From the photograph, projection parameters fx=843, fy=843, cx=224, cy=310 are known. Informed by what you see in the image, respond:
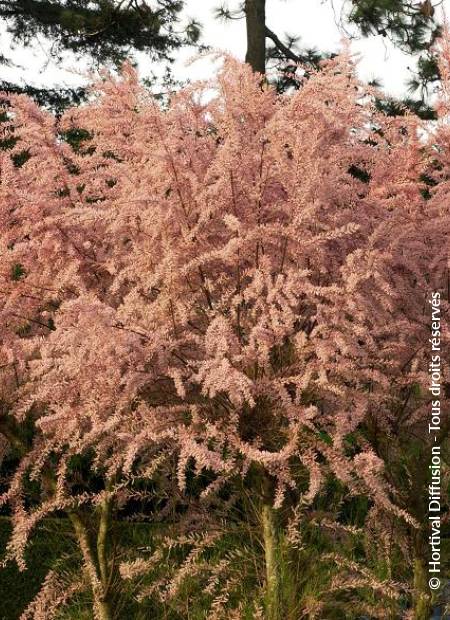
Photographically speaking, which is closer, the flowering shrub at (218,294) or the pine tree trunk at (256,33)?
the flowering shrub at (218,294)

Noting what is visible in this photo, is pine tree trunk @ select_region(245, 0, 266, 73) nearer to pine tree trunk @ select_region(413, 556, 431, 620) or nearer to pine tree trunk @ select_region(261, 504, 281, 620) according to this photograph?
pine tree trunk @ select_region(413, 556, 431, 620)

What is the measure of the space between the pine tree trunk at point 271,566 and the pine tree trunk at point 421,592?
1.03 metres

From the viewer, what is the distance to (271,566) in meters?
4.92

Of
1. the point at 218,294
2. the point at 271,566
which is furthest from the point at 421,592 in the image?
the point at 218,294

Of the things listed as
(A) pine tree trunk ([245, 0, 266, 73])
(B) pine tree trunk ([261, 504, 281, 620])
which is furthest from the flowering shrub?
(A) pine tree trunk ([245, 0, 266, 73])

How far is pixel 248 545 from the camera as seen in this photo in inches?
228

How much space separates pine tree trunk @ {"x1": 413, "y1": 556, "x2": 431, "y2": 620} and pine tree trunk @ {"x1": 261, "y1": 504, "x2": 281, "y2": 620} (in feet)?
3.37

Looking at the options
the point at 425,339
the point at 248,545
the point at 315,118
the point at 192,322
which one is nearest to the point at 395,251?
the point at 425,339

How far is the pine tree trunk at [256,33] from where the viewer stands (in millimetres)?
16766

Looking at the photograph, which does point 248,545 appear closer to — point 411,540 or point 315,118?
point 411,540

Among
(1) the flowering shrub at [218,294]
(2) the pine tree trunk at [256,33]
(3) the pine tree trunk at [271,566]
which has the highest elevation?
(2) the pine tree trunk at [256,33]

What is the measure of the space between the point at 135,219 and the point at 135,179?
1.22 ft

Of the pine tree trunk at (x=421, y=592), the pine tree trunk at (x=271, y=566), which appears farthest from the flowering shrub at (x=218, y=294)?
the pine tree trunk at (x=421, y=592)

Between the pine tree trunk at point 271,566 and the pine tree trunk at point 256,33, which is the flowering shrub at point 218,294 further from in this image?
the pine tree trunk at point 256,33
